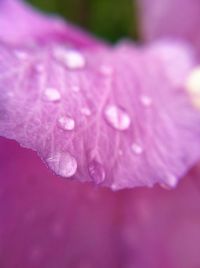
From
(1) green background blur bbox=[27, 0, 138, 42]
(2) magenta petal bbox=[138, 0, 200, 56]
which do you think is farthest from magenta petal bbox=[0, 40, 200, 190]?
(1) green background blur bbox=[27, 0, 138, 42]

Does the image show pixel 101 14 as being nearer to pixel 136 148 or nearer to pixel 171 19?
pixel 171 19

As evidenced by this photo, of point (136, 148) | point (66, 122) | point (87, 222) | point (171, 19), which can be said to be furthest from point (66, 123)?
point (171, 19)

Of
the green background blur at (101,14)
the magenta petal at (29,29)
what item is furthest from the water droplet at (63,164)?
the green background blur at (101,14)

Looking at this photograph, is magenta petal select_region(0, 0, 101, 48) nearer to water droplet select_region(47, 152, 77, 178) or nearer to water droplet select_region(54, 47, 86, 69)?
water droplet select_region(54, 47, 86, 69)

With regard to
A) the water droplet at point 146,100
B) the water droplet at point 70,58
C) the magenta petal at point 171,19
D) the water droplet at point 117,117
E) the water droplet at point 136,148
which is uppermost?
the water droplet at point 117,117

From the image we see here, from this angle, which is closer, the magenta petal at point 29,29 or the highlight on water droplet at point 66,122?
the highlight on water droplet at point 66,122

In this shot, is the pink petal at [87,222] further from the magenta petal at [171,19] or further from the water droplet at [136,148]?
the magenta petal at [171,19]
